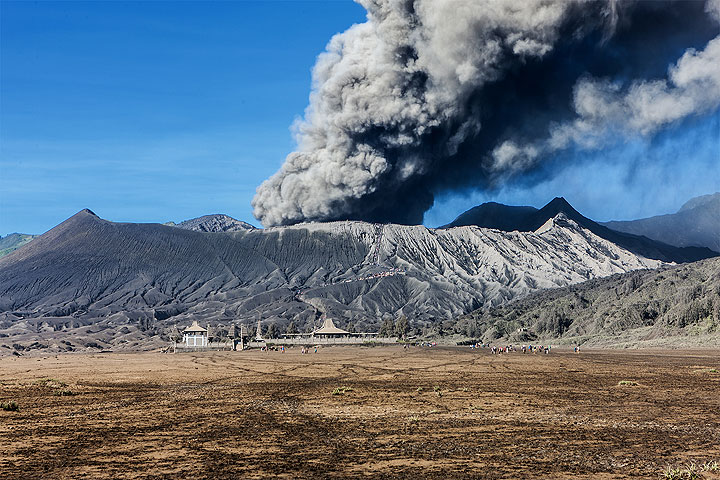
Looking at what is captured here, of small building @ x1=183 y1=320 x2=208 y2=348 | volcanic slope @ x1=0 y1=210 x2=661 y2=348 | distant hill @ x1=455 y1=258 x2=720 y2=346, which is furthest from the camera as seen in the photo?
volcanic slope @ x1=0 y1=210 x2=661 y2=348

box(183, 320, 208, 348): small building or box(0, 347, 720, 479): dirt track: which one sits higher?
box(183, 320, 208, 348): small building

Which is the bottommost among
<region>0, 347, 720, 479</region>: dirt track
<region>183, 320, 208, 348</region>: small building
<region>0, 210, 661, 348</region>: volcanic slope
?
<region>0, 347, 720, 479</region>: dirt track

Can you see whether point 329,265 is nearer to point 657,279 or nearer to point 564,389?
point 657,279

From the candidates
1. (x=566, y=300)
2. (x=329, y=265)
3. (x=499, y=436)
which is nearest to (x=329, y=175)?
(x=329, y=265)

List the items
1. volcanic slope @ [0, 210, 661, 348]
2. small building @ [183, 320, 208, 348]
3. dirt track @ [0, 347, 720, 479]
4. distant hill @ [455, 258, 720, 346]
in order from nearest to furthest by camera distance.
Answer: dirt track @ [0, 347, 720, 479] < distant hill @ [455, 258, 720, 346] < small building @ [183, 320, 208, 348] < volcanic slope @ [0, 210, 661, 348]

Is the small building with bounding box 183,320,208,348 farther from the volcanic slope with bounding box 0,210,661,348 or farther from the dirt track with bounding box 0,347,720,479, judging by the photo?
the dirt track with bounding box 0,347,720,479

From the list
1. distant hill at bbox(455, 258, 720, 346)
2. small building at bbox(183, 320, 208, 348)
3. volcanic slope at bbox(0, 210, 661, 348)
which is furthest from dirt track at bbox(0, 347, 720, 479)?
volcanic slope at bbox(0, 210, 661, 348)

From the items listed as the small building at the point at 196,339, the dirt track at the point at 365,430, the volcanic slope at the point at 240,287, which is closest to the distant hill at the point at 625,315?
the volcanic slope at the point at 240,287

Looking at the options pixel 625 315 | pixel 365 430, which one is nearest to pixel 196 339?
pixel 625 315
